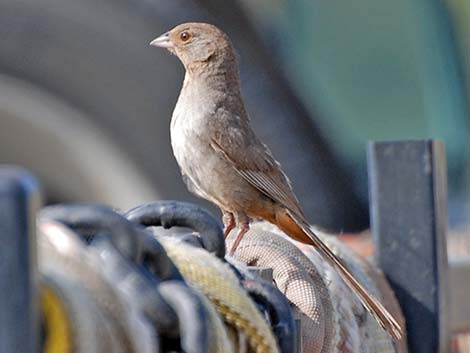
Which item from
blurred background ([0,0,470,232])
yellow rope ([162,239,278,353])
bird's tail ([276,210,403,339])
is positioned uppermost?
blurred background ([0,0,470,232])

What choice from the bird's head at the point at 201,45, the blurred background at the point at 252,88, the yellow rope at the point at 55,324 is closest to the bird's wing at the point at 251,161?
the bird's head at the point at 201,45

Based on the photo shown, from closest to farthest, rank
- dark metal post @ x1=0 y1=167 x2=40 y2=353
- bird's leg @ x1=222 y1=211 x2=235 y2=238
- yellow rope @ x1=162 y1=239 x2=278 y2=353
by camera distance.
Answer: dark metal post @ x1=0 y1=167 x2=40 y2=353, yellow rope @ x1=162 y1=239 x2=278 y2=353, bird's leg @ x1=222 y1=211 x2=235 y2=238

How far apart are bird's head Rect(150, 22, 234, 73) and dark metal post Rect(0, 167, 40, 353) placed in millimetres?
3483

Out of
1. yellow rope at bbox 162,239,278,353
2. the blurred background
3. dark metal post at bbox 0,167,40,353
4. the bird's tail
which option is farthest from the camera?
the blurred background

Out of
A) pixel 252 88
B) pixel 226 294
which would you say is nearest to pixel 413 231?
pixel 226 294

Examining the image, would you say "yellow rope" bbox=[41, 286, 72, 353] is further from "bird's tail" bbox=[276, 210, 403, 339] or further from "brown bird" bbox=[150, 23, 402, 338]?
"brown bird" bbox=[150, 23, 402, 338]

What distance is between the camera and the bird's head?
450 cm

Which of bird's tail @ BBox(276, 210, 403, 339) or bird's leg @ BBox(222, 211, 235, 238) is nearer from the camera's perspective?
bird's tail @ BBox(276, 210, 403, 339)

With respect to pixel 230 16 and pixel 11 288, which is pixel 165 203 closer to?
pixel 11 288

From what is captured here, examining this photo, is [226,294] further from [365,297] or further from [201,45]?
[201,45]

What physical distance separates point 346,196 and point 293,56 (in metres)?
0.66

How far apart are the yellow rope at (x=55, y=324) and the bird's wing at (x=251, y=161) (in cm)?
315

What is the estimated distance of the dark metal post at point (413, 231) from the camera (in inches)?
124

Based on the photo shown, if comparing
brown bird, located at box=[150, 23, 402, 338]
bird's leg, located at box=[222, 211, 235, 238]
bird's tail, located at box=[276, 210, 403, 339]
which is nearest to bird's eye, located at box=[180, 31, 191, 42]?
brown bird, located at box=[150, 23, 402, 338]
